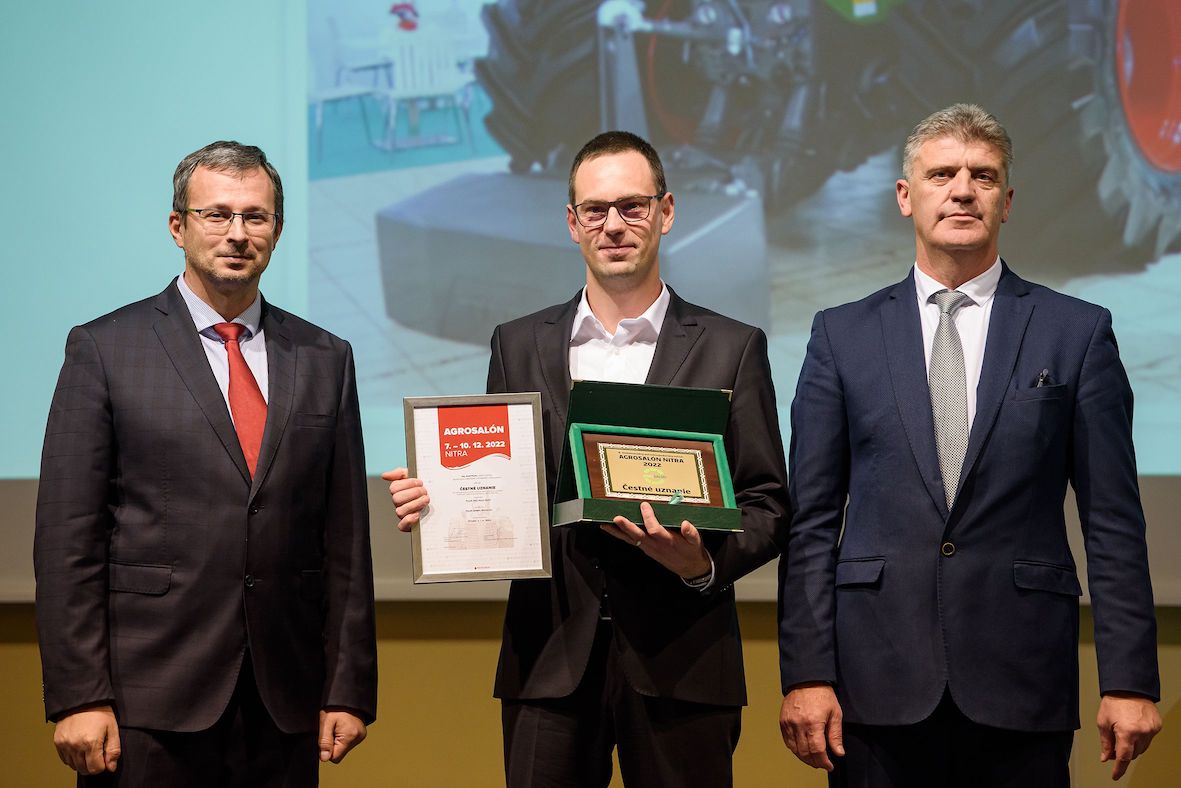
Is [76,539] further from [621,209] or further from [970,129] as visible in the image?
[970,129]

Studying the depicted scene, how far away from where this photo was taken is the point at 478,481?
2234mm

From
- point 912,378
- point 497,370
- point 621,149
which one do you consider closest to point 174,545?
→ point 497,370

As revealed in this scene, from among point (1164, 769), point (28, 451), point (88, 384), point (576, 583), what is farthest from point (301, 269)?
point (1164, 769)

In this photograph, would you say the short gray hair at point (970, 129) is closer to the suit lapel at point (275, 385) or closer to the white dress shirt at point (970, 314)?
the white dress shirt at point (970, 314)

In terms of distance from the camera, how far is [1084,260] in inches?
143

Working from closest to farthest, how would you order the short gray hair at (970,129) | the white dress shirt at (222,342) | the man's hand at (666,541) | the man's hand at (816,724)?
the man's hand at (666,541) < the man's hand at (816,724) < the short gray hair at (970,129) < the white dress shirt at (222,342)

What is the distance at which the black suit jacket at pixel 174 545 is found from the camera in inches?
86.8

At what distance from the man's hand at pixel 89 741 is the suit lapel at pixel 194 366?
50cm

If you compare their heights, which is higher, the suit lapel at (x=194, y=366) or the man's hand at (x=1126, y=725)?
the suit lapel at (x=194, y=366)

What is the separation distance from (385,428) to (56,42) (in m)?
1.65

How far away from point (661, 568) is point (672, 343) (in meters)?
0.43

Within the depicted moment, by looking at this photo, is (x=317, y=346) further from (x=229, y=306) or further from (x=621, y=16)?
(x=621, y=16)

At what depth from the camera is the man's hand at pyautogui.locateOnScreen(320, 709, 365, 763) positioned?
7.68 ft

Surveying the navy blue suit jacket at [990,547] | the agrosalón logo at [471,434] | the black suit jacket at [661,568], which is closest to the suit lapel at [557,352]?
the black suit jacket at [661,568]
